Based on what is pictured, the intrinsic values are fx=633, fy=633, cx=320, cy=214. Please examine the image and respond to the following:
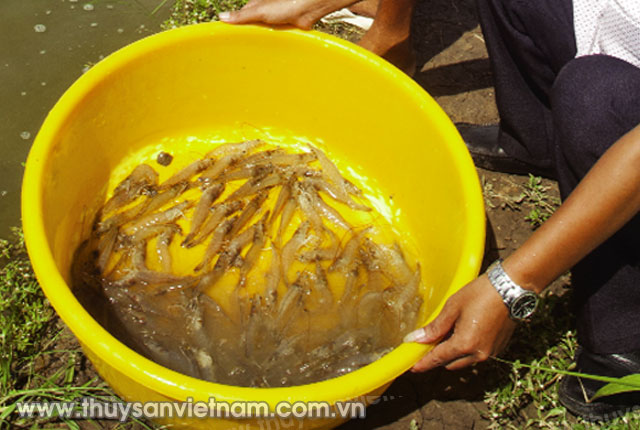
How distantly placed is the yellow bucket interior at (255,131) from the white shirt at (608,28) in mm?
665

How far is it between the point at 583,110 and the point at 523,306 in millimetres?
836

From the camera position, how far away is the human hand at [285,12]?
10.1 feet

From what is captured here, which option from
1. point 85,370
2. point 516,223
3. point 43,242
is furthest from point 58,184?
point 516,223

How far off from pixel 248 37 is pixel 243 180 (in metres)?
0.80

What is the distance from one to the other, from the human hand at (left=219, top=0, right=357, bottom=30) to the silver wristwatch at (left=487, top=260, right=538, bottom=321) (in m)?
1.67

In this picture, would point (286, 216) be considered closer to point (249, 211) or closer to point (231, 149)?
point (249, 211)

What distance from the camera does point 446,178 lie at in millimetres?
2916

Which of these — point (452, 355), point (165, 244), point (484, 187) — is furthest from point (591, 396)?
point (165, 244)

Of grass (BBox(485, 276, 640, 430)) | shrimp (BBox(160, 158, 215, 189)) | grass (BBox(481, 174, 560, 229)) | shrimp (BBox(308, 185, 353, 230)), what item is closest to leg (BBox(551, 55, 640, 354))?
grass (BBox(485, 276, 640, 430))

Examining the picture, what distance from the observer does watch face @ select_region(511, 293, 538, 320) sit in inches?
81.6

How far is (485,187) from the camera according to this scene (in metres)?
3.62

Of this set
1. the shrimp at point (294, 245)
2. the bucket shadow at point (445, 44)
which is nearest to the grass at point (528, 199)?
the bucket shadow at point (445, 44)

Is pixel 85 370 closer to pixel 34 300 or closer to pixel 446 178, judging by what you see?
pixel 34 300

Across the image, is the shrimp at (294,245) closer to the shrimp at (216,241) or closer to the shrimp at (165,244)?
the shrimp at (216,241)
